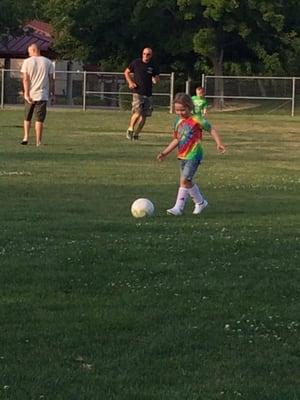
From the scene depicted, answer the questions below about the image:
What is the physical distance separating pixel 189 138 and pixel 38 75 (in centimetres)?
834

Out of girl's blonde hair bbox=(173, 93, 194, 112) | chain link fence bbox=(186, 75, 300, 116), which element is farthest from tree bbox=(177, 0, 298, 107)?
girl's blonde hair bbox=(173, 93, 194, 112)

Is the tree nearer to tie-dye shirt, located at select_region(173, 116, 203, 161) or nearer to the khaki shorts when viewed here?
the khaki shorts

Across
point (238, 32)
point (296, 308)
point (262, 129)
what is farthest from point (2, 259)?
point (238, 32)

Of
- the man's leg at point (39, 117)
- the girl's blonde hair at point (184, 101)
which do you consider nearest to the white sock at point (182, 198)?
the girl's blonde hair at point (184, 101)

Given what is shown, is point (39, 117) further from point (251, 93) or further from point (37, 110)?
point (251, 93)

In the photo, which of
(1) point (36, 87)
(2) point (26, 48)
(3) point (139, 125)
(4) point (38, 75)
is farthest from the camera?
(2) point (26, 48)

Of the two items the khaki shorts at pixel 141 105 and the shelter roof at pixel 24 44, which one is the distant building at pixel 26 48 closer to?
the shelter roof at pixel 24 44

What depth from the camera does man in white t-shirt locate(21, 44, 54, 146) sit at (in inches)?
682

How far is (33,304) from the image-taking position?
572cm

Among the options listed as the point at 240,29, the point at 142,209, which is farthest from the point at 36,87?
the point at 240,29

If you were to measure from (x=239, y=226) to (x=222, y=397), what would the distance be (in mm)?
4588

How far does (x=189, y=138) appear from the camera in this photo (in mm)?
9938

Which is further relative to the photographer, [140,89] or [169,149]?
[140,89]

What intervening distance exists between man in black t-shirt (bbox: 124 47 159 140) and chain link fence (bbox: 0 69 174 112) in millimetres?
21355
